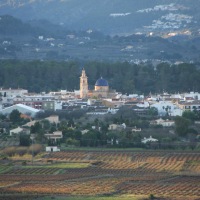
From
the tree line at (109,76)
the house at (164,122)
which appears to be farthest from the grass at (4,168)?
the tree line at (109,76)

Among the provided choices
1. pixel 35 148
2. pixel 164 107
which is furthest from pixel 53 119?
pixel 35 148

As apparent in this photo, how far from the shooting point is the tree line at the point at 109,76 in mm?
98188

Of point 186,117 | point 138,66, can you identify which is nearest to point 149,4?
point 138,66

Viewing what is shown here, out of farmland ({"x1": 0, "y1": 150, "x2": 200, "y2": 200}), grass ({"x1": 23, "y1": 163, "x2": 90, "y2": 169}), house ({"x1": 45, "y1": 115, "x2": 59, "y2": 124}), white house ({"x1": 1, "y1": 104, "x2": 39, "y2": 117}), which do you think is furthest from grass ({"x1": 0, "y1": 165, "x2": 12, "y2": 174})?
white house ({"x1": 1, "y1": 104, "x2": 39, "y2": 117})

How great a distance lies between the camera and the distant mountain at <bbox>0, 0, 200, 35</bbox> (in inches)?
6647

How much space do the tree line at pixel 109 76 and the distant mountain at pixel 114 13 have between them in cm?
5687

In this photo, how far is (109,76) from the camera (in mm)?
101750

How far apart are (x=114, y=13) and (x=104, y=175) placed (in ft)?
422

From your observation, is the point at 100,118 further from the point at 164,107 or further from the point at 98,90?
the point at 98,90

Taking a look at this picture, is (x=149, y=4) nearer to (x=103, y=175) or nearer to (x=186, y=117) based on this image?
(x=186, y=117)

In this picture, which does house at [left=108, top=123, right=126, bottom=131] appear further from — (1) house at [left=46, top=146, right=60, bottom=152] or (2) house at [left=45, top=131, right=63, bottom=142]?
(1) house at [left=46, top=146, right=60, bottom=152]

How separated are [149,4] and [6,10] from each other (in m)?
17.6

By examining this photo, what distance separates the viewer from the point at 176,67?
100 metres

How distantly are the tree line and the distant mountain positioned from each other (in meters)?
56.9
